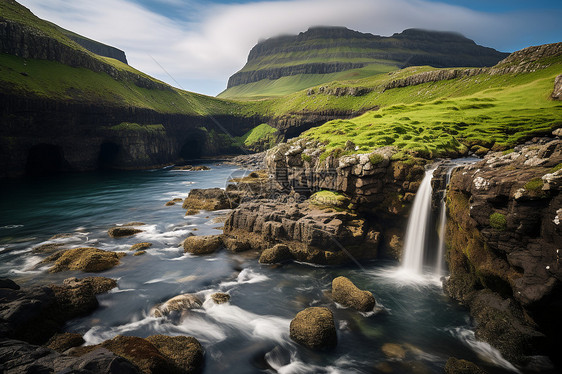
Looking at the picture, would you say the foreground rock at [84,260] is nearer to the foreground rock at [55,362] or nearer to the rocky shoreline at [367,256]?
the rocky shoreline at [367,256]

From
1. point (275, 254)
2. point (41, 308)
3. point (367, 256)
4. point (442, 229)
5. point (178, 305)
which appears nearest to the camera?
point (41, 308)

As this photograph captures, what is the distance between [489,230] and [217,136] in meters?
126

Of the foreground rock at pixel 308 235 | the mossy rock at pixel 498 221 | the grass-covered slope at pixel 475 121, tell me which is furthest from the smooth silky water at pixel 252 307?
the grass-covered slope at pixel 475 121

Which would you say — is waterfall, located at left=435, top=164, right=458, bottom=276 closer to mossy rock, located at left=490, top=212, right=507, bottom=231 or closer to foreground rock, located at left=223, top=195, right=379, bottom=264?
foreground rock, located at left=223, top=195, right=379, bottom=264

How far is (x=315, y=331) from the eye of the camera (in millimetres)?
13602

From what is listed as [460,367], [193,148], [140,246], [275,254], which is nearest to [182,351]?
[275,254]

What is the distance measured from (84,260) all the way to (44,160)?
225ft

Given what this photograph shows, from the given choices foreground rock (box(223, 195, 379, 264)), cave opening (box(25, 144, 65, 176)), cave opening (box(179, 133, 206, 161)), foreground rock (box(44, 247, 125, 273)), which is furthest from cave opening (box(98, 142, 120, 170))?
foreground rock (box(223, 195, 379, 264))

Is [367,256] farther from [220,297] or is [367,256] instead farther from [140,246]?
[140,246]

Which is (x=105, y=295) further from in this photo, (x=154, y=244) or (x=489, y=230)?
(x=489, y=230)

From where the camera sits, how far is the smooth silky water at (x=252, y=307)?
13.1 meters

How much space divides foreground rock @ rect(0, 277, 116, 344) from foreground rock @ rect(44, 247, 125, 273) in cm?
411

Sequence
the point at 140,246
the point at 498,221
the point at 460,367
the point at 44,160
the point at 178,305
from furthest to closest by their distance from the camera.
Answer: the point at 44,160
the point at 140,246
the point at 178,305
the point at 498,221
the point at 460,367

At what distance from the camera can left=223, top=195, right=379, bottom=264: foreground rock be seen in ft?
74.5
